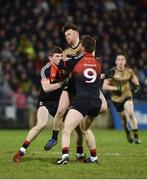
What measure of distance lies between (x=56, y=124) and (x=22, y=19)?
17118mm

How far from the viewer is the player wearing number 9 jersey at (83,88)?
494 inches

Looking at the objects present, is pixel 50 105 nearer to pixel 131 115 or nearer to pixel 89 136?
pixel 89 136

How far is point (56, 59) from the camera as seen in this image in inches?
539

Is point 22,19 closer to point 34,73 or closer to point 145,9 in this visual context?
point 34,73

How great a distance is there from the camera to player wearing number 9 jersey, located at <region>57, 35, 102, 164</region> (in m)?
12.5

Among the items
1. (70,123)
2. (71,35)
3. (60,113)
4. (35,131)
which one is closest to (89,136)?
(70,123)

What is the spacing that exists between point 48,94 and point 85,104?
1.75 meters

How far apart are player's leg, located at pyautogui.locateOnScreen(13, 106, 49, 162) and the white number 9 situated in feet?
4.81

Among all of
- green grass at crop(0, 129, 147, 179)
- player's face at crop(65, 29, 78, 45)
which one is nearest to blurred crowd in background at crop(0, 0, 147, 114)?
green grass at crop(0, 129, 147, 179)

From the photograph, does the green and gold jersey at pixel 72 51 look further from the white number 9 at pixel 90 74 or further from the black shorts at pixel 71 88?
the white number 9 at pixel 90 74

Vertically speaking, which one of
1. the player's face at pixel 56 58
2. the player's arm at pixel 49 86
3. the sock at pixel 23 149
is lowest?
the sock at pixel 23 149

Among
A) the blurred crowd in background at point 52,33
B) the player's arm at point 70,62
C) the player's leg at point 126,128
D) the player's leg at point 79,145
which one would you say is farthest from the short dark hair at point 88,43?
the blurred crowd in background at point 52,33

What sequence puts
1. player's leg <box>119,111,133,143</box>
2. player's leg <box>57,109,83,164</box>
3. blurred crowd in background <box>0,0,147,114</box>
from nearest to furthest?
player's leg <box>57,109,83,164</box> → player's leg <box>119,111,133,143</box> → blurred crowd in background <box>0,0,147,114</box>

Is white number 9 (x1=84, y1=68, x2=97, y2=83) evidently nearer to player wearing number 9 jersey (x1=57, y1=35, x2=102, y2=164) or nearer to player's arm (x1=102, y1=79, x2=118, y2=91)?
player wearing number 9 jersey (x1=57, y1=35, x2=102, y2=164)
